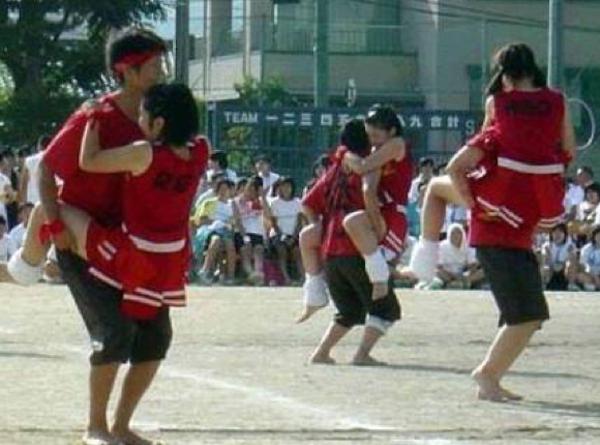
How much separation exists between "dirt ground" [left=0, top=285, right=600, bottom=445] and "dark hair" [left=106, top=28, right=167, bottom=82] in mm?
1738

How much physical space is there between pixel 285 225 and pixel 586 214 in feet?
13.3

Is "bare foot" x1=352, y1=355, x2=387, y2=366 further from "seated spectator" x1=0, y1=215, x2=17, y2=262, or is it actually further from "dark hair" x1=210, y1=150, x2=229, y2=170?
"dark hair" x1=210, y1=150, x2=229, y2=170

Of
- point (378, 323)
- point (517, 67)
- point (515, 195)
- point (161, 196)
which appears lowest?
point (378, 323)

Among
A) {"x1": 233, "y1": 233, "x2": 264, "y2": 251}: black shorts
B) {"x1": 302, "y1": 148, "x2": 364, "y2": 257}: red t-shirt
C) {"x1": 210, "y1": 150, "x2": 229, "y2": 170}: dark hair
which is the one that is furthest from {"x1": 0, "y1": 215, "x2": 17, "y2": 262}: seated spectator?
{"x1": 302, "y1": 148, "x2": 364, "y2": 257}: red t-shirt

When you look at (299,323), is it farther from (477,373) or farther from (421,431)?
(421,431)

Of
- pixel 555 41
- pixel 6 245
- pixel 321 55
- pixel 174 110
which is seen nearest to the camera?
pixel 174 110

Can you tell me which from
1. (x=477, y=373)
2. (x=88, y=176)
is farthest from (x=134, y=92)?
(x=477, y=373)

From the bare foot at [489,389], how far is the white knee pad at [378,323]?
8.03 feet

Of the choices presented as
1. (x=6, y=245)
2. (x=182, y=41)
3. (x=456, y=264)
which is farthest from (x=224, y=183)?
(x=182, y=41)

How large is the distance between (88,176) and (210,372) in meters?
3.93

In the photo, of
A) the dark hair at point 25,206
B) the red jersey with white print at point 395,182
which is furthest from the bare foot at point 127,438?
the dark hair at point 25,206

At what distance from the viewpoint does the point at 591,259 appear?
2722 cm

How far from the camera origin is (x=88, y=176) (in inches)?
362

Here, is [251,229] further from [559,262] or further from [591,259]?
[591,259]
